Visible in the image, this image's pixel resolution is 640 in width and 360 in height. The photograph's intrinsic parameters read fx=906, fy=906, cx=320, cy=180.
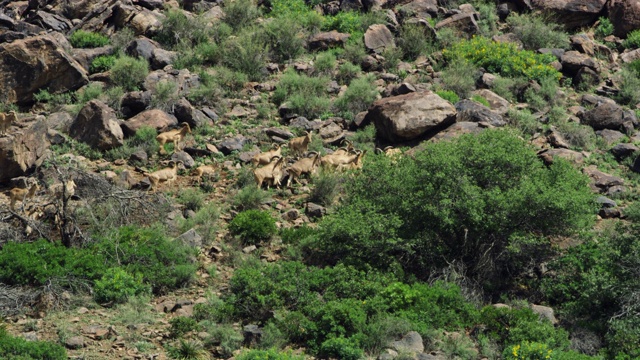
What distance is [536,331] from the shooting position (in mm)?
15062

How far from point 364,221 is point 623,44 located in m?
16.5

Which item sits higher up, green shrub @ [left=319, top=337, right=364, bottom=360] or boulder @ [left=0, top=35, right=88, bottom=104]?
green shrub @ [left=319, top=337, right=364, bottom=360]

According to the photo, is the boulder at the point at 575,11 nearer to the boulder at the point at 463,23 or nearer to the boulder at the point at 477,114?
the boulder at the point at 463,23

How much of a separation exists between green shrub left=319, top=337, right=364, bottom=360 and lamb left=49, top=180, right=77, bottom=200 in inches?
235

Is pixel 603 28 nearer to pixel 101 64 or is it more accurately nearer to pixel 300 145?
pixel 300 145

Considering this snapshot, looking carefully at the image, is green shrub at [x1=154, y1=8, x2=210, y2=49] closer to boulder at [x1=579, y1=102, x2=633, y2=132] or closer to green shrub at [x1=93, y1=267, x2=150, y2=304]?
boulder at [x1=579, y1=102, x2=633, y2=132]

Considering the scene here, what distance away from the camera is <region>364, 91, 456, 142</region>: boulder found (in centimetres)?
2288

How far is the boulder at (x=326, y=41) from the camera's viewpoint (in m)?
29.0

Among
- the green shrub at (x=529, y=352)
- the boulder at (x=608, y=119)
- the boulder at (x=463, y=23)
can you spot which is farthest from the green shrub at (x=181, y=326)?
the boulder at (x=463, y=23)

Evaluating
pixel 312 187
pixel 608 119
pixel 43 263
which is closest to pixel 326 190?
pixel 312 187

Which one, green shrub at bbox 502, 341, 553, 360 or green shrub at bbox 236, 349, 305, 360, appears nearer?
green shrub at bbox 236, 349, 305, 360

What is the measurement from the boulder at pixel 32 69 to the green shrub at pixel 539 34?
46.8ft

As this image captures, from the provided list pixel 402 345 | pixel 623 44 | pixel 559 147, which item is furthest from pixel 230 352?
pixel 623 44

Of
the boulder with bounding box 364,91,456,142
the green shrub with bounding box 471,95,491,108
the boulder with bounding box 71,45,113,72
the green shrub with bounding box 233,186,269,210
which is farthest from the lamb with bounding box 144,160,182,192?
the green shrub with bounding box 471,95,491,108
